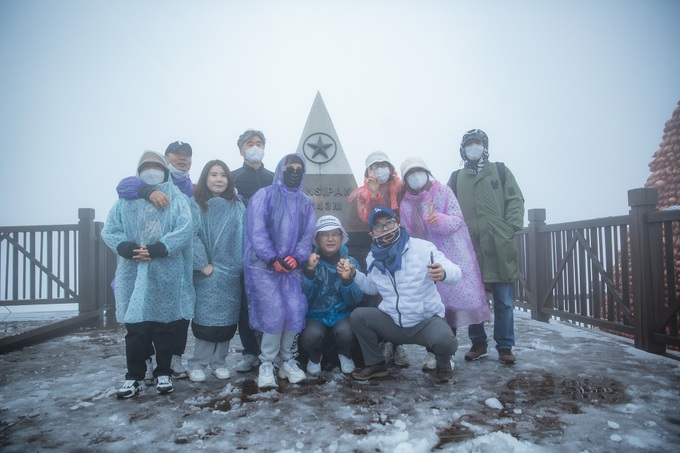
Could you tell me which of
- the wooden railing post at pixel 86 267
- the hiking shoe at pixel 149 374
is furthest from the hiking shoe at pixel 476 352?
the wooden railing post at pixel 86 267

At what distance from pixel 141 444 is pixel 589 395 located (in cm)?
273

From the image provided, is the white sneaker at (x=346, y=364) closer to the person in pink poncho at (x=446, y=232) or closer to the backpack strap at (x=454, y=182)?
the person in pink poncho at (x=446, y=232)

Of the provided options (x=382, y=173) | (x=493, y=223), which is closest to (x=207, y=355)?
(x=382, y=173)

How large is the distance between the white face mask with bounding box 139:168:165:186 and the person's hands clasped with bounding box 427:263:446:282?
209cm

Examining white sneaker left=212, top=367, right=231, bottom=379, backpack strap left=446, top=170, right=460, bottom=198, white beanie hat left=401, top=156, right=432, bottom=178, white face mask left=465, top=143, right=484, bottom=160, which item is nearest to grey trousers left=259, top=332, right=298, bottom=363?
white sneaker left=212, top=367, right=231, bottom=379

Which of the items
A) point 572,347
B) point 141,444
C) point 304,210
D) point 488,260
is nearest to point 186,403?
point 141,444

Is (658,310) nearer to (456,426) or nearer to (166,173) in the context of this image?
(456,426)

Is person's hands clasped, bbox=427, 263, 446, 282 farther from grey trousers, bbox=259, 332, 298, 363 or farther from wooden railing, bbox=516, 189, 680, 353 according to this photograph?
wooden railing, bbox=516, 189, 680, 353

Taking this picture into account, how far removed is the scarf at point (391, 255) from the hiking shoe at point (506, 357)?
4.36 ft

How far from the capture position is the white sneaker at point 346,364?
127 inches

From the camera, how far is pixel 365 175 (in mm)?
3799

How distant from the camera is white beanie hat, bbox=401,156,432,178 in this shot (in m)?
3.43

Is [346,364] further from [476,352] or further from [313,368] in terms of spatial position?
[476,352]

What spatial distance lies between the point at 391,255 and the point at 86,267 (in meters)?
6.05
